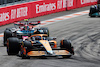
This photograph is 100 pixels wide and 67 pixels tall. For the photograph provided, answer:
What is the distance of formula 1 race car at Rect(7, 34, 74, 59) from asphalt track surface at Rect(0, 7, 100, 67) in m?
0.26

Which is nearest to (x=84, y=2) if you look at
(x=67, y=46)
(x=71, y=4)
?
(x=71, y=4)

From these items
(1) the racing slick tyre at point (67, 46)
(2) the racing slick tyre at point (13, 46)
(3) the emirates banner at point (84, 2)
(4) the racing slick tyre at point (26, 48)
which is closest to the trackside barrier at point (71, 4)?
(3) the emirates banner at point (84, 2)

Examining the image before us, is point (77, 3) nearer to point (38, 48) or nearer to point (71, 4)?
point (71, 4)

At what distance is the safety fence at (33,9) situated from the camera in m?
27.6

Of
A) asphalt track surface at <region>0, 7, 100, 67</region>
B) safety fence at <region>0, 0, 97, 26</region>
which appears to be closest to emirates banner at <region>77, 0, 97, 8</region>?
safety fence at <region>0, 0, 97, 26</region>

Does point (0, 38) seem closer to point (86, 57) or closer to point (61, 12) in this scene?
point (86, 57)

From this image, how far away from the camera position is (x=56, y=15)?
3453cm

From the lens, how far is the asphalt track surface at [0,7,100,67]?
12.8 metres

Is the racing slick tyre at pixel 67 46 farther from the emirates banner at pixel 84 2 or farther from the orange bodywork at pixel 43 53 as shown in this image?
the emirates banner at pixel 84 2

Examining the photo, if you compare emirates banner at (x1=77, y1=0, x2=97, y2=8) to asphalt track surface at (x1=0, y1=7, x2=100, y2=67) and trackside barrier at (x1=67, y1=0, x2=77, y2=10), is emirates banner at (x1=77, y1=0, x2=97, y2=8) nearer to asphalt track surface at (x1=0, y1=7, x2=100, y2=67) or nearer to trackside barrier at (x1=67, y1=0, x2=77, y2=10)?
trackside barrier at (x1=67, y1=0, x2=77, y2=10)

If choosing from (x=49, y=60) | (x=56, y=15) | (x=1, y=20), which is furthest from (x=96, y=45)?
(x=56, y=15)

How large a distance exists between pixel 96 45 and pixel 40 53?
4.99 m

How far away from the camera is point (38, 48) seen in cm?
1452

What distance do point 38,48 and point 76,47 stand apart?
10.6 ft
